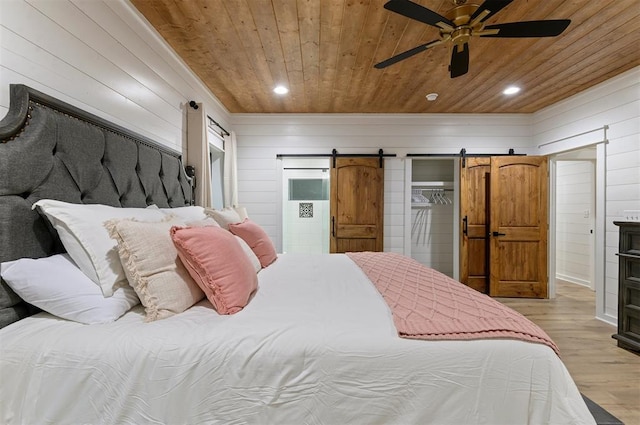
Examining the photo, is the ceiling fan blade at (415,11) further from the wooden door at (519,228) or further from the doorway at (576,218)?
Result: the doorway at (576,218)

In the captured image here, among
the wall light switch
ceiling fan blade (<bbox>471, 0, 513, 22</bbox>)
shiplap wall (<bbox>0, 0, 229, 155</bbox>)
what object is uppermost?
ceiling fan blade (<bbox>471, 0, 513, 22</bbox>)

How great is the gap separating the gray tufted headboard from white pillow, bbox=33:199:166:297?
0.09 m

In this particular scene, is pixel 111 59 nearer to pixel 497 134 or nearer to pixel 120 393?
pixel 120 393

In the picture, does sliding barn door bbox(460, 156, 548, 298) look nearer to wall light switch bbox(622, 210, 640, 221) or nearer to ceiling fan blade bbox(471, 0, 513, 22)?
wall light switch bbox(622, 210, 640, 221)

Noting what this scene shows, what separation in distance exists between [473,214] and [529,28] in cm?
292

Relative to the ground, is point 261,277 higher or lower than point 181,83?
lower

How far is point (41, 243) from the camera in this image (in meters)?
1.14

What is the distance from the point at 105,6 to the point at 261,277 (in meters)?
1.92

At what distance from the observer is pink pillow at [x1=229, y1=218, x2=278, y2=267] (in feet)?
7.22

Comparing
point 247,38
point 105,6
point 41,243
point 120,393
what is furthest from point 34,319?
point 247,38

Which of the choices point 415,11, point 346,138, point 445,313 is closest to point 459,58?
point 415,11

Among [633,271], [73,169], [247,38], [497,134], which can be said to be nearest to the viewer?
[73,169]

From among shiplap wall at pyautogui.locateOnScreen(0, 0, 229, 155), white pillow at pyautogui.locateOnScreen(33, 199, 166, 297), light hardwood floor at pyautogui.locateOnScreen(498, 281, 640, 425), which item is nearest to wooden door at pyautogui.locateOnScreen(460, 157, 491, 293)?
light hardwood floor at pyautogui.locateOnScreen(498, 281, 640, 425)

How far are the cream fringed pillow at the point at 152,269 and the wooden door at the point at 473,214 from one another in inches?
160
